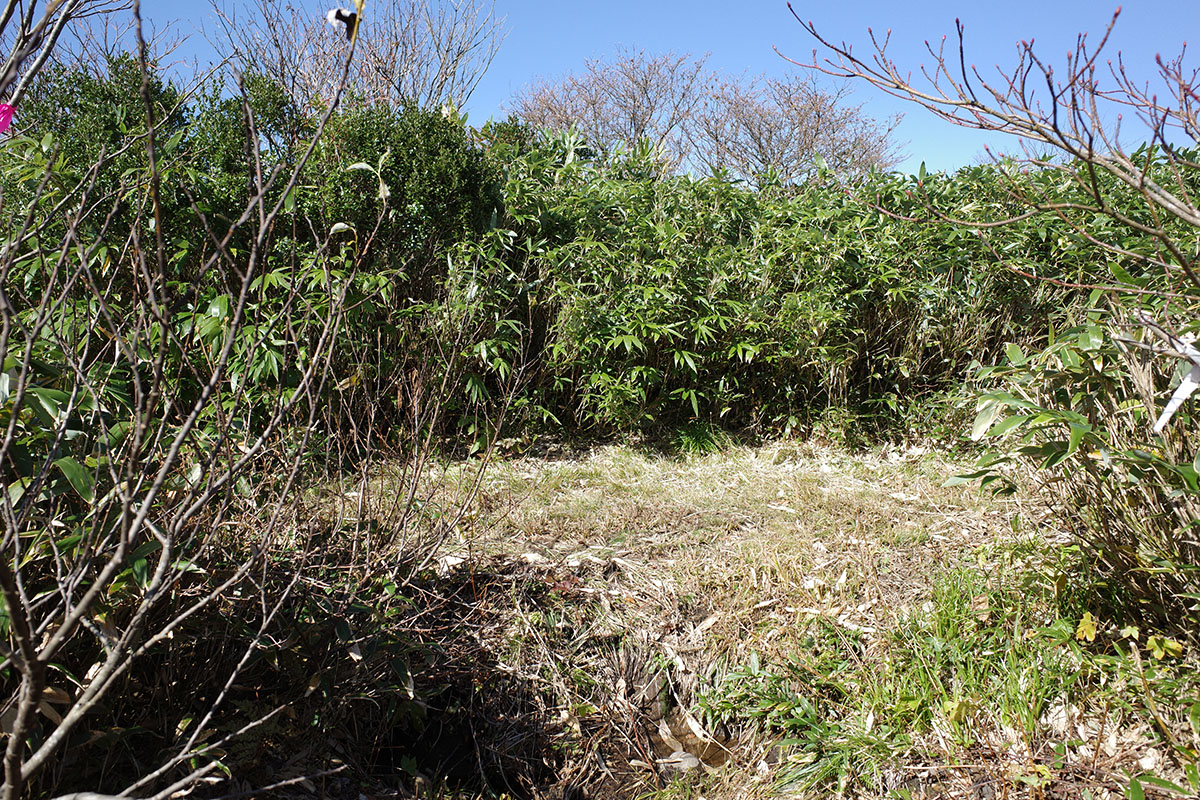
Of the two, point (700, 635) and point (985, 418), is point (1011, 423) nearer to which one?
point (985, 418)

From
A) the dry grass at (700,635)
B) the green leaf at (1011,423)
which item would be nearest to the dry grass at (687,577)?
the dry grass at (700,635)

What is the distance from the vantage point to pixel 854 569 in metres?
3.23

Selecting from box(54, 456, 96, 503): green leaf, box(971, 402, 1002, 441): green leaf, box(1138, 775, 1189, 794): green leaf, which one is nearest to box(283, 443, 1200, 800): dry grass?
box(1138, 775, 1189, 794): green leaf

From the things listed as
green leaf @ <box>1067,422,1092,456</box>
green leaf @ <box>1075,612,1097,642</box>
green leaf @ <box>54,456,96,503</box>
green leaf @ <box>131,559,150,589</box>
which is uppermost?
green leaf @ <box>1067,422,1092,456</box>

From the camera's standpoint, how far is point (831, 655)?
9.29ft

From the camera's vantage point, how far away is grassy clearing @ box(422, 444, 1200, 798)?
7.68 feet

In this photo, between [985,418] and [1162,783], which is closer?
[1162,783]

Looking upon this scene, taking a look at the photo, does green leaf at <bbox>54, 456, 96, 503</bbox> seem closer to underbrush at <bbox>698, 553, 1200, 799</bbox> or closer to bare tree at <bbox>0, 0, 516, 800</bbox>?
A: bare tree at <bbox>0, 0, 516, 800</bbox>

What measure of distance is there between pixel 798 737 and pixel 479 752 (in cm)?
107

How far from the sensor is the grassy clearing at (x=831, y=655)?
234 cm

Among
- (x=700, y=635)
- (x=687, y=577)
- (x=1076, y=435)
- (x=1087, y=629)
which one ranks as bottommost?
(x=700, y=635)

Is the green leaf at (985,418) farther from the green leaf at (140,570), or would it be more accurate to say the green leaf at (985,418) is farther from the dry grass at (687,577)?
the green leaf at (140,570)

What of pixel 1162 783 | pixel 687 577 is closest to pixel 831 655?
pixel 687 577

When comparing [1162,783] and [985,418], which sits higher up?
[985,418]
